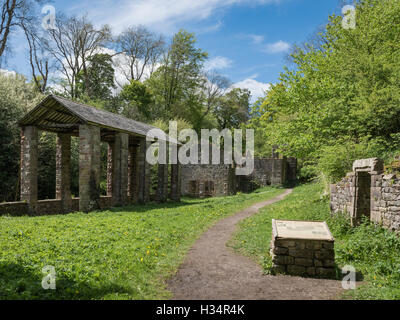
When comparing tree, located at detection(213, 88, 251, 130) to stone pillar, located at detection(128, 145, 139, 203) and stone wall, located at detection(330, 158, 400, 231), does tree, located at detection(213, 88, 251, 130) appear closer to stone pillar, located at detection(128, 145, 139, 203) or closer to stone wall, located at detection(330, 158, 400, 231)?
stone pillar, located at detection(128, 145, 139, 203)

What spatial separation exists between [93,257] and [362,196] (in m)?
7.58

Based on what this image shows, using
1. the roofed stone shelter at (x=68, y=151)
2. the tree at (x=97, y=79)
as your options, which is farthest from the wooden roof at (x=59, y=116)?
the tree at (x=97, y=79)

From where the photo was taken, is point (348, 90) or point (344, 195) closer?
point (344, 195)

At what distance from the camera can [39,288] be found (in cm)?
454

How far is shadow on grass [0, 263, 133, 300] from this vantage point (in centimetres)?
436

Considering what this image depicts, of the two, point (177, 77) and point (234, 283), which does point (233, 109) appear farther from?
point (234, 283)

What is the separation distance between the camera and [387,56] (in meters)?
14.5

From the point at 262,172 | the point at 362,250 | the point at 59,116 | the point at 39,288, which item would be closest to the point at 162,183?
the point at 59,116

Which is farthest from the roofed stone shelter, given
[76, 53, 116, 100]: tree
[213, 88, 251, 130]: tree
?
[213, 88, 251, 130]: tree

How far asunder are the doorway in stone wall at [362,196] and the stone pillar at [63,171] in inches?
534

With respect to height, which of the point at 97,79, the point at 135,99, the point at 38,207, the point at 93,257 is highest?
the point at 97,79

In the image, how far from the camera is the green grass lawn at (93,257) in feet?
15.6

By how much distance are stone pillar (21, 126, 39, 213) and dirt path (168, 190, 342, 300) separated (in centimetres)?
998
